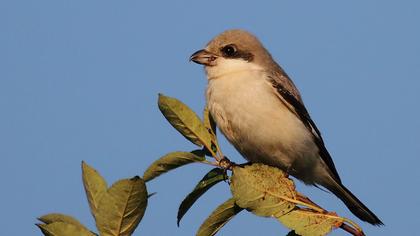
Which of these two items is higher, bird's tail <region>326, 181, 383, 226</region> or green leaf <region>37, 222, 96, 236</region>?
green leaf <region>37, 222, 96, 236</region>

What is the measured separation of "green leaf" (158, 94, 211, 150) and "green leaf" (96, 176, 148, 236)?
3.37 feet

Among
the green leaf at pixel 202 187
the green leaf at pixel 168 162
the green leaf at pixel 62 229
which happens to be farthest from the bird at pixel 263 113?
the green leaf at pixel 62 229

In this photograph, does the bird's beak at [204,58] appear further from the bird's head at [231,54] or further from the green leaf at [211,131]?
the green leaf at [211,131]

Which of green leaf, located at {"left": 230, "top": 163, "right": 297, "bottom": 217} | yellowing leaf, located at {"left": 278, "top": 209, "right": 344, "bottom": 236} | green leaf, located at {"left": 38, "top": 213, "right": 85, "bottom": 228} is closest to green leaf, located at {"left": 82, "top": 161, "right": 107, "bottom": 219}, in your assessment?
green leaf, located at {"left": 38, "top": 213, "right": 85, "bottom": 228}

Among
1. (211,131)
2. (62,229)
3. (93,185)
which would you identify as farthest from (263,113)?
(62,229)

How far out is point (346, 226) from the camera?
3.47 m

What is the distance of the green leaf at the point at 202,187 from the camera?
4180 mm

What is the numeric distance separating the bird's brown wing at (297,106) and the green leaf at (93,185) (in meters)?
3.16

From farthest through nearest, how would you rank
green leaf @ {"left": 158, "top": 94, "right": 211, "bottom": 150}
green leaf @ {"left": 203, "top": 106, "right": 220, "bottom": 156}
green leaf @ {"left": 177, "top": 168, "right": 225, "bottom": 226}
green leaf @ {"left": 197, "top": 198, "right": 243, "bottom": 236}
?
green leaf @ {"left": 203, "top": 106, "right": 220, "bottom": 156}
green leaf @ {"left": 177, "top": 168, "right": 225, "bottom": 226}
green leaf @ {"left": 158, "top": 94, "right": 211, "bottom": 150}
green leaf @ {"left": 197, "top": 198, "right": 243, "bottom": 236}

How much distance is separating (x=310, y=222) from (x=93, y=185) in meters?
1.27

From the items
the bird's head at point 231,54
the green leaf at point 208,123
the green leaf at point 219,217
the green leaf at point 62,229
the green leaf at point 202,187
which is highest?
the bird's head at point 231,54

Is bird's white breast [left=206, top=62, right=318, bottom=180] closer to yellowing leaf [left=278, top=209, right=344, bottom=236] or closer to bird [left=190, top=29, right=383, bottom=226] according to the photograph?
bird [left=190, top=29, right=383, bottom=226]

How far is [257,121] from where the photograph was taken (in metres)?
5.73

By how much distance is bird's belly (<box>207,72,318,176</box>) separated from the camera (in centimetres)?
573
